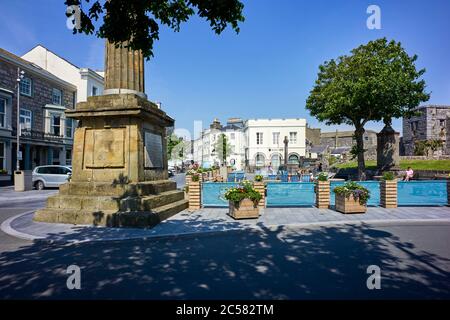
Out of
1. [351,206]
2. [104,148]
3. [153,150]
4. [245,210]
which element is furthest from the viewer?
[351,206]

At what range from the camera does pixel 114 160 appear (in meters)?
8.98

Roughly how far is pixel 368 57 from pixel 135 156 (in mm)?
22922

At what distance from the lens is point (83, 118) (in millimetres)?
9336

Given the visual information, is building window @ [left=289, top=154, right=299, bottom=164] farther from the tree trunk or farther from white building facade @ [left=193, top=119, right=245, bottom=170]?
the tree trunk

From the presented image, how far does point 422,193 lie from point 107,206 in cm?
1234

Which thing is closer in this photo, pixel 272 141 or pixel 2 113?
pixel 2 113

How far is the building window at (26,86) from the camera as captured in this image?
91.6 ft

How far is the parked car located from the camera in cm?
2125

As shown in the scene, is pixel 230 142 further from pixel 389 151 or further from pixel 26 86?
pixel 389 151

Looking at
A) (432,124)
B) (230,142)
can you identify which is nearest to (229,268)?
(432,124)

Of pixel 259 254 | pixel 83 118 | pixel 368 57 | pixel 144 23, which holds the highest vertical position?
pixel 368 57

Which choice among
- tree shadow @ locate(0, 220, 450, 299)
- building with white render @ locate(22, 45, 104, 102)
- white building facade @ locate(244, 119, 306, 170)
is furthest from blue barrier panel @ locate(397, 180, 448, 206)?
white building facade @ locate(244, 119, 306, 170)

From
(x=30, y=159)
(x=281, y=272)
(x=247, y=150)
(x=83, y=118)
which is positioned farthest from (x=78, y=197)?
(x=247, y=150)

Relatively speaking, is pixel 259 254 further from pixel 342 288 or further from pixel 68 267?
pixel 68 267
